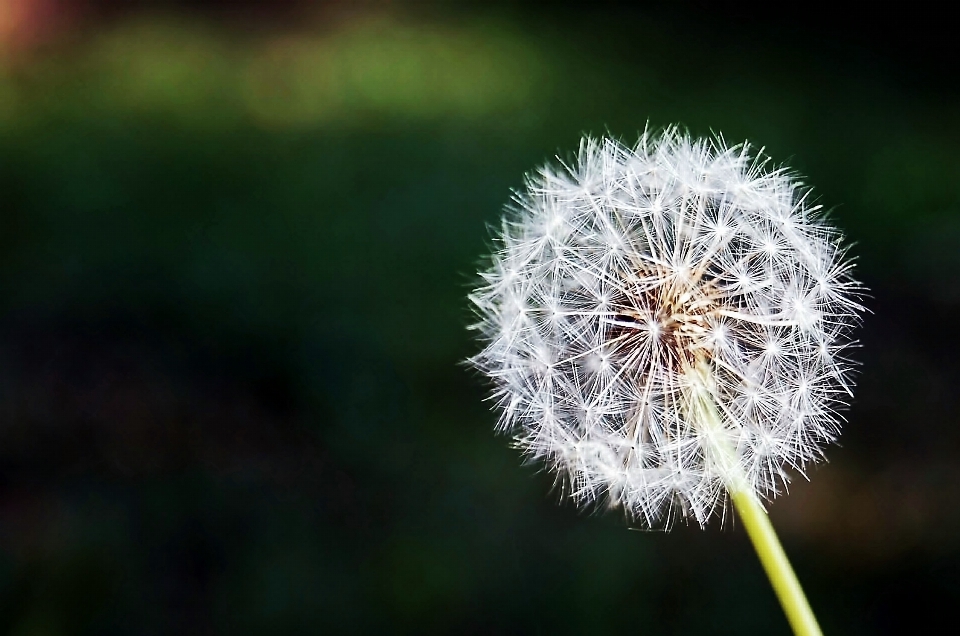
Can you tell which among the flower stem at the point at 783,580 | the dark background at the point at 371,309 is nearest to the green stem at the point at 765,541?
the flower stem at the point at 783,580

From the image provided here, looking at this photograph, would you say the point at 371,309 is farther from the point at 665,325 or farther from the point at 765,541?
the point at 765,541

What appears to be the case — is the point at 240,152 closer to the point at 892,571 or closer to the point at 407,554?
the point at 407,554

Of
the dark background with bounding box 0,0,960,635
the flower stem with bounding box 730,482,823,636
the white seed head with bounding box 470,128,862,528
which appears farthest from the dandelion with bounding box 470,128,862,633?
the dark background with bounding box 0,0,960,635

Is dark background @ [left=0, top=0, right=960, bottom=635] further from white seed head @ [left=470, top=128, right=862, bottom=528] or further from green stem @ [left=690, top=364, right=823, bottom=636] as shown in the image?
green stem @ [left=690, top=364, right=823, bottom=636]

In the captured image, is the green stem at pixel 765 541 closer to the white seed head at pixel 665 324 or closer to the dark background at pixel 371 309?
the white seed head at pixel 665 324

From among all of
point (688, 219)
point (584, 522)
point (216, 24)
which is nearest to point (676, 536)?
point (584, 522)

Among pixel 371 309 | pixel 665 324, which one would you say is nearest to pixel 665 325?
pixel 665 324

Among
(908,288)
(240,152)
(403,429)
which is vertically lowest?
(403,429)
